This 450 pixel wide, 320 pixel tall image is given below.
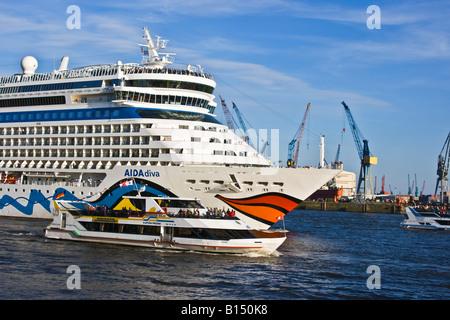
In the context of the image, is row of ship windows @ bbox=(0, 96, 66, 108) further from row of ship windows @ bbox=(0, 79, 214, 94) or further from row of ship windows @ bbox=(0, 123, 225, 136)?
row of ship windows @ bbox=(0, 123, 225, 136)

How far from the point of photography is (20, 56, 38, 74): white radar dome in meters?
53.2

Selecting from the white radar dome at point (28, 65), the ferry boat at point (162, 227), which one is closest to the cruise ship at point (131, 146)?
the white radar dome at point (28, 65)

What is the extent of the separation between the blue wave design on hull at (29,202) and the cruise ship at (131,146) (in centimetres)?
9

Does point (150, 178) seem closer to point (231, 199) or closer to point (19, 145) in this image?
point (231, 199)

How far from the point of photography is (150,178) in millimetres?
36969

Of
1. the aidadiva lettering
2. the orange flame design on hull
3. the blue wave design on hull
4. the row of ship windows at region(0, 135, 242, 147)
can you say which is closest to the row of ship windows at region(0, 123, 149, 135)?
the row of ship windows at region(0, 135, 242, 147)

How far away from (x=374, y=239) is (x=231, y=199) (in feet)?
47.7

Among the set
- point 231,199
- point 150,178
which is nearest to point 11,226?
point 150,178

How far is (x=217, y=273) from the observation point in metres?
24.8

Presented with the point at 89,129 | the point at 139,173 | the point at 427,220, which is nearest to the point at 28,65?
the point at 89,129

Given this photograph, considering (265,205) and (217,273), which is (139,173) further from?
(217,273)

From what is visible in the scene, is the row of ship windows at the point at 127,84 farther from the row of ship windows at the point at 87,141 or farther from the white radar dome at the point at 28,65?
the row of ship windows at the point at 87,141

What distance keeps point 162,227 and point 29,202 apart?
64.5 ft

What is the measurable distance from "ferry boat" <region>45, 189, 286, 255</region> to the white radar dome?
916 inches
